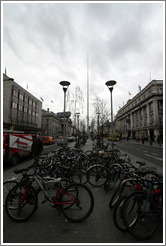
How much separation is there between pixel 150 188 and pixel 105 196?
1890 mm

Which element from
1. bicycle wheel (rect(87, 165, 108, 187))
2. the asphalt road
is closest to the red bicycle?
bicycle wheel (rect(87, 165, 108, 187))

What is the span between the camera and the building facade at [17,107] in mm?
32375

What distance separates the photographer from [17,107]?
123 feet

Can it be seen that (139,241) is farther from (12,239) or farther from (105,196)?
(12,239)

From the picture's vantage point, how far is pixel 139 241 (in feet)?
7.38

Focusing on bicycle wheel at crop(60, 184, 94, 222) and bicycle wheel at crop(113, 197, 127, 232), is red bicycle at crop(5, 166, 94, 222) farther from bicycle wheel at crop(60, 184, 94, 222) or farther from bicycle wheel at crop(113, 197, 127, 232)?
bicycle wheel at crop(113, 197, 127, 232)

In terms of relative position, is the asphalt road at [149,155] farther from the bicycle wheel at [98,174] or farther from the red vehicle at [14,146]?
the red vehicle at [14,146]

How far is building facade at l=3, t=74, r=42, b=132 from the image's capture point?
3238cm

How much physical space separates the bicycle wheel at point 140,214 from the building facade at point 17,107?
1128 inches

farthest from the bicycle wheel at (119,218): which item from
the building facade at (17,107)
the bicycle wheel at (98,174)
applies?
the building facade at (17,107)

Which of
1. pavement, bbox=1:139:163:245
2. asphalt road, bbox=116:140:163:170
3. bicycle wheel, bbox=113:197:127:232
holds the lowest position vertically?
asphalt road, bbox=116:140:163:170

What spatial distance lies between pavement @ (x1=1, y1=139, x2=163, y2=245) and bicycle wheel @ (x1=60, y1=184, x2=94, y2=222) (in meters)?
0.13

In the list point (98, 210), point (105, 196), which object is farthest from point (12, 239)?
point (105, 196)

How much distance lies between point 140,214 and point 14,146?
7.60 meters
